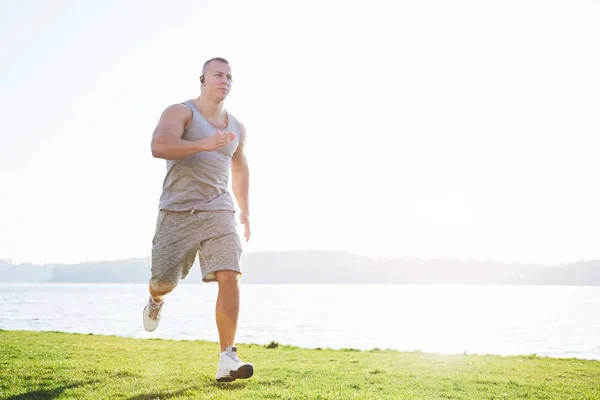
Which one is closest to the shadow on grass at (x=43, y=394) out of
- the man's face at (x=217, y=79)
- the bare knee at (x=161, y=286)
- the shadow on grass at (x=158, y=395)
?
the shadow on grass at (x=158, y=395)

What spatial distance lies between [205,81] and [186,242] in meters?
1.53

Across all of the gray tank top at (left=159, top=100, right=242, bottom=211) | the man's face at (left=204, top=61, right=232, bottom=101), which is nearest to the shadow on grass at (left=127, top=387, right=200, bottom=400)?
the gray tank top at (left=159, top=100, right=242, bottom=211)

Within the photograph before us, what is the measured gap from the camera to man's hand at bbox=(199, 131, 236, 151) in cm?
486

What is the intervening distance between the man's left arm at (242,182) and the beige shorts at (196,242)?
804mm

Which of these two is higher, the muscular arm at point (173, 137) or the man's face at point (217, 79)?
the man's face at point (217, 79)

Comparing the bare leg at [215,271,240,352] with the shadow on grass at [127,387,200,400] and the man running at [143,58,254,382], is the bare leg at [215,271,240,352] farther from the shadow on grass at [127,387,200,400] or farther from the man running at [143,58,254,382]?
the shadow on grass at [127,387,200,400]

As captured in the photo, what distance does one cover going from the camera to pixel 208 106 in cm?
557

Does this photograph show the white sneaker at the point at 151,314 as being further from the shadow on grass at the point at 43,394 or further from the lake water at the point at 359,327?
the lake water at the point at 359,327

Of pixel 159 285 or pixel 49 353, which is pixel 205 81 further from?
pixel 49 353

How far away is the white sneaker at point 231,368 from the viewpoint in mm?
4938

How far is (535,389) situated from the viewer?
638cm

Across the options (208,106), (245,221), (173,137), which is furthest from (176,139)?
(245,221)

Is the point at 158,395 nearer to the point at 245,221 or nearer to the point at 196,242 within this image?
the point at 196,242

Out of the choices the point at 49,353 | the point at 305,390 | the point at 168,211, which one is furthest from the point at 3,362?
the point at 305,390
